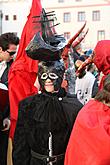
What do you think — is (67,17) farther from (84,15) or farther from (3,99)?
(3,99)

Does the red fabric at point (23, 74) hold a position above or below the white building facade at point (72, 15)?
below

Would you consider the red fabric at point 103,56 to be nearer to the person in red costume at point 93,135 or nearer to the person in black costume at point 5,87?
the person in black costume at point 5,87

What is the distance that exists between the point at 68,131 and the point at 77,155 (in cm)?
64

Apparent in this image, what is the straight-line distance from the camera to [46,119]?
10.7ft

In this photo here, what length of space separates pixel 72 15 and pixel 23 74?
4443 cm

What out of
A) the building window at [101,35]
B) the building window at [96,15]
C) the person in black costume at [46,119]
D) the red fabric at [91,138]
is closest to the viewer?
the red fabric at [91,138]

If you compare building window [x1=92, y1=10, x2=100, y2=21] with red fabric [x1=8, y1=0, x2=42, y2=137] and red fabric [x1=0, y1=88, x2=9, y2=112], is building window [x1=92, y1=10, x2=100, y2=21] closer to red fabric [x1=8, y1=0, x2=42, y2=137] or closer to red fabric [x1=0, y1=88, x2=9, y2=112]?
red fabric [x1=8, y1=0, x2=42, y2=137]

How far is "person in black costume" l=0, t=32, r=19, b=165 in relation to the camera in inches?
160

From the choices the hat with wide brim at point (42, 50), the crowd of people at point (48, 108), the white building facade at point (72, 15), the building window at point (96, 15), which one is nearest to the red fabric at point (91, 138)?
the crowd of people at point (48, 108)

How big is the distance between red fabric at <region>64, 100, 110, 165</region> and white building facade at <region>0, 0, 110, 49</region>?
43.7 m

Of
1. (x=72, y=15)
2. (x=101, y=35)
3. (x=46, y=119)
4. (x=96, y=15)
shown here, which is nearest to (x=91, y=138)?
(x=46, y=119)

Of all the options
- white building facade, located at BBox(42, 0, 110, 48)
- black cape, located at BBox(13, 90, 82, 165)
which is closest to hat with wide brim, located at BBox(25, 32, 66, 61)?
black cape, located at BBox(13, 90, 82, 165)

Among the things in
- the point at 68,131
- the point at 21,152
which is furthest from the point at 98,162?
the point at 21,152

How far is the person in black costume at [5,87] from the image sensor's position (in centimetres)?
406
